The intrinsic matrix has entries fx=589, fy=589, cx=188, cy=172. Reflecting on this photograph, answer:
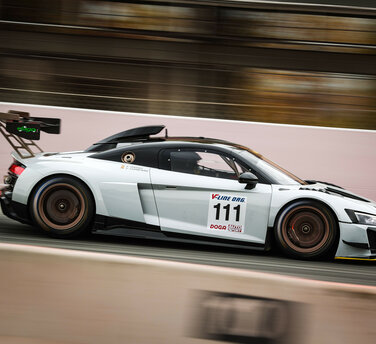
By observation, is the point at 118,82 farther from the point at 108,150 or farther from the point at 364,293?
the point at 364,293

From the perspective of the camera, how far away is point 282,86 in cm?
1175

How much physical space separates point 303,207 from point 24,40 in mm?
8050

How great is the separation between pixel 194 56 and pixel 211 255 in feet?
21.5

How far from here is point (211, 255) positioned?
6293 mm

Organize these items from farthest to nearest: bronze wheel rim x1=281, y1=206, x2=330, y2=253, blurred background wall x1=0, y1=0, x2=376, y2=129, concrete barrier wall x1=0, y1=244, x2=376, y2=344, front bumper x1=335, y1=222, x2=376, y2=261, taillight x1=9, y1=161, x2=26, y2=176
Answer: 1. blurred background wall x1=0, y1=0, x2=376, y2=129
2. taillight x1=9, y1=161, x2=26, y2=176
3. bronze wheel rim x1=281, y1=206, x2=330, y2=253
4. front bumper x1=335, y1=222, x2=376, y2=261
5. concrete barrier wall x1=0, y1=244, x2=376, y2=344

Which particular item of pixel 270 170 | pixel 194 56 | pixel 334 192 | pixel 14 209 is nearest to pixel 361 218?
pixel 334 192

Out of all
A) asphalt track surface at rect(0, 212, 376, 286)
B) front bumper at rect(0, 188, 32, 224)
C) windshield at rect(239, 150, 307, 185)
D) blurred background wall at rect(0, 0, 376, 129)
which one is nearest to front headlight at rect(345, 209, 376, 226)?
asphalt track surface at rect(0, 212, 376, 286)

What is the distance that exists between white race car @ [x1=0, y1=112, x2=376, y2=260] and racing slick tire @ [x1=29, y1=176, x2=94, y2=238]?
1 cm

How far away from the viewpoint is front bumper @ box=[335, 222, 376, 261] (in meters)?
6.11

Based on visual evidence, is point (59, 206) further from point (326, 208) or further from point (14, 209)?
point (326, 208)

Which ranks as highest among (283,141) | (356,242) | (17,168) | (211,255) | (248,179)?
(283,141)

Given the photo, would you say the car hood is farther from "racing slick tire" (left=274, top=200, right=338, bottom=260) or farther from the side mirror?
the side mirror

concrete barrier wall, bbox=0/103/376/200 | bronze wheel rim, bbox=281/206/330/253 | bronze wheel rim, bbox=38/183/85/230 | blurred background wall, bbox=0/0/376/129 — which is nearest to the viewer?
bronze wheel rim, bbox=281/206/330/253

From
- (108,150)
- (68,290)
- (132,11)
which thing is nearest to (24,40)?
(132,11)
